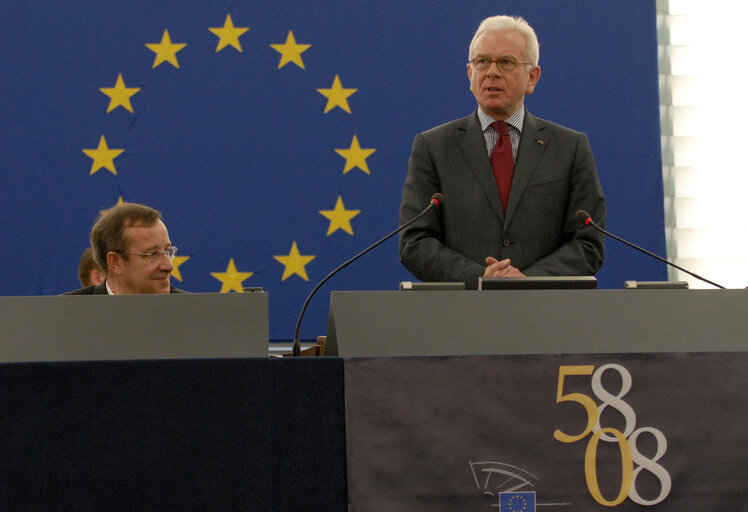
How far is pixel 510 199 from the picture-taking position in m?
2.47

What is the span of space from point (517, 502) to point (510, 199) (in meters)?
1.25

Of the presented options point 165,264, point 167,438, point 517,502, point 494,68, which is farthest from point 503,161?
point 167,438

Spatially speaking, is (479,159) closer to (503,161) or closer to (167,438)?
(503,161)

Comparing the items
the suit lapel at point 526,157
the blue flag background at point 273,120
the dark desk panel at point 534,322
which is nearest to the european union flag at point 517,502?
the dark desk panel at point 534,322

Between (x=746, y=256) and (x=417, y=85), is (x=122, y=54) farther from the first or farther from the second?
(x=746, y=256)

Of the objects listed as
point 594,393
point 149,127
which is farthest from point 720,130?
point 594,393

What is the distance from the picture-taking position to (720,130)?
12.5ft

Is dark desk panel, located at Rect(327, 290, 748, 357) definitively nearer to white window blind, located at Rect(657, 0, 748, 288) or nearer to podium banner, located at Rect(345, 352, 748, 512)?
podium banner, located at Rect(345, 352, 748, 512)

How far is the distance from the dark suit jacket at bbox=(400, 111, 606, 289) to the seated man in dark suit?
746 mm

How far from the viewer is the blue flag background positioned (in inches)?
143

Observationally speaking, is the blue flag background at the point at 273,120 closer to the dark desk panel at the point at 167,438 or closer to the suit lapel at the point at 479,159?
the suit lapel at the point at 479,159

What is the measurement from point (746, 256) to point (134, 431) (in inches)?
123

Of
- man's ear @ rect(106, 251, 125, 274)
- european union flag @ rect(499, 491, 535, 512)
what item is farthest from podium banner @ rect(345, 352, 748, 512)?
man's ear @ rect(106, 251, 125, 274)

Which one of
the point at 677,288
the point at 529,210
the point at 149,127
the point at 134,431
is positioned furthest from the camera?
the point at 149,127
